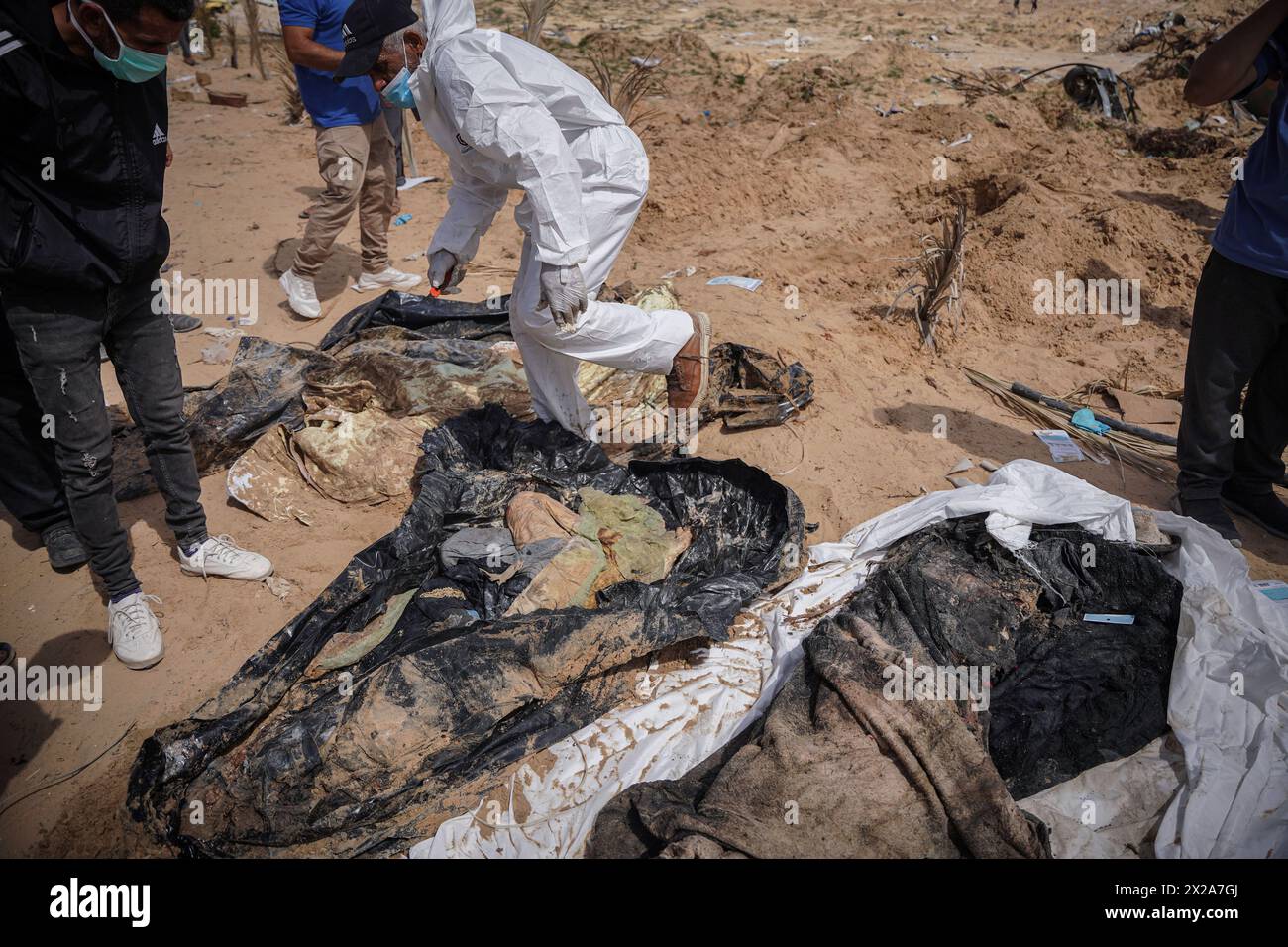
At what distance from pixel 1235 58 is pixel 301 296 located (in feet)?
14.5

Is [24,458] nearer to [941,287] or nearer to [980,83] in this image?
[941,287]

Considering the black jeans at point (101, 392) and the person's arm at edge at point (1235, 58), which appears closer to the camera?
the black jeans at point (101, 392)

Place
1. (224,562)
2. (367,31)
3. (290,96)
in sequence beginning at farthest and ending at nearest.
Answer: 1. (290,96)
2. (224,562)
3. (367,31)

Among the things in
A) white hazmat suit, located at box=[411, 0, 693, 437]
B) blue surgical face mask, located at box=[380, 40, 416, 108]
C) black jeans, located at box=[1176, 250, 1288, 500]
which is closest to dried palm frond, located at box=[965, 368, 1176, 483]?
black jeans, located at box=[1176, 250, 1288, 500]

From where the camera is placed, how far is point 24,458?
2.94 meters

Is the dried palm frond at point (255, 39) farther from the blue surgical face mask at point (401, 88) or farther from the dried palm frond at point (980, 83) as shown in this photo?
the blue surgical face mask at point (401, 88)

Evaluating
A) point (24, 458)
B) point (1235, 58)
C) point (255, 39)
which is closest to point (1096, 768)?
point (1235, 58)

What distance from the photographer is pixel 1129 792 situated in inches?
81.9

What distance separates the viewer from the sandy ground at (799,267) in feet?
8.95

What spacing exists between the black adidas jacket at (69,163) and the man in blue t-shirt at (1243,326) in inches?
136

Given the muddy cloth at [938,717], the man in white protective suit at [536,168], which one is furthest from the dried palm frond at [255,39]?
the muddy cloth at [938,717]

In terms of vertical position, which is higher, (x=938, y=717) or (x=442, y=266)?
(x=442, y=266)
